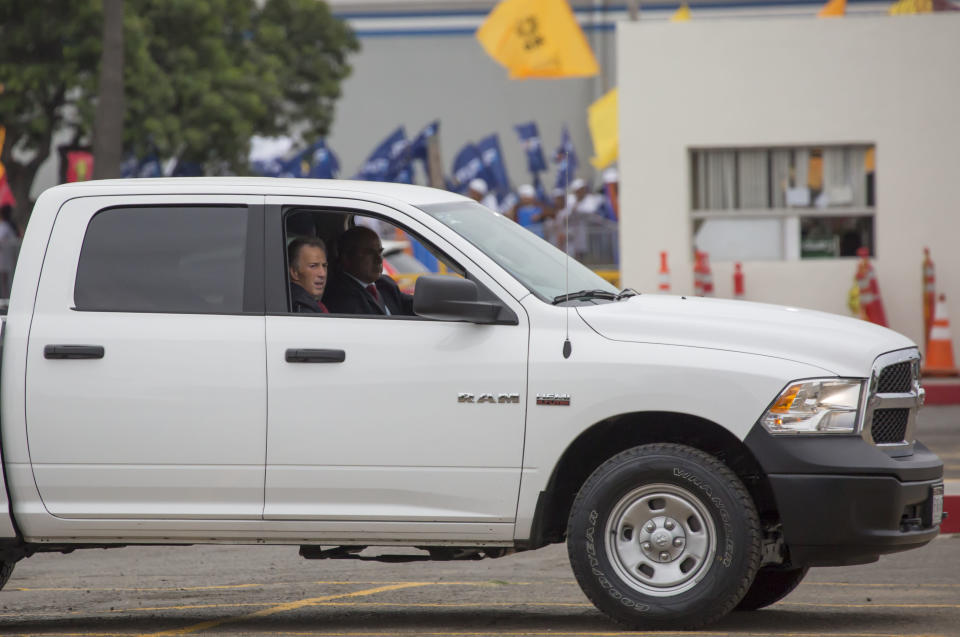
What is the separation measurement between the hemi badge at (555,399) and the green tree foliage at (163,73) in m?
24.0

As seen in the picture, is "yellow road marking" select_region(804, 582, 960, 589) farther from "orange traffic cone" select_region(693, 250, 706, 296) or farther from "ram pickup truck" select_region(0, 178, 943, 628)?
"orange traffic cone" select_region(693, 250, 706, 296)

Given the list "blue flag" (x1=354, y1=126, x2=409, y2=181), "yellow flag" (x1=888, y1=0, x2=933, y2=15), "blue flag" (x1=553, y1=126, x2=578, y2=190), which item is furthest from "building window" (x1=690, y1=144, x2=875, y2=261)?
"blue flag" (x1=354, y1=126, x2=409, y2=181)

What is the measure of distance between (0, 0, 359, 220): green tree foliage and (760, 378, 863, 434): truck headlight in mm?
24471

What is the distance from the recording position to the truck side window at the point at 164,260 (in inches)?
272

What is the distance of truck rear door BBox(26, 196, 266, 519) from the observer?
22.2ft

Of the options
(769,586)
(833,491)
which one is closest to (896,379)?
(833,491)

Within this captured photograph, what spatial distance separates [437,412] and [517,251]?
0.86 metres

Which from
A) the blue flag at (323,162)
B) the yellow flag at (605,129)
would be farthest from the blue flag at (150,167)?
the yellow flag at (605,129)

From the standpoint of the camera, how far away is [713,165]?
21.1 meters

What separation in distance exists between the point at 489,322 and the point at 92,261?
1.66 meters

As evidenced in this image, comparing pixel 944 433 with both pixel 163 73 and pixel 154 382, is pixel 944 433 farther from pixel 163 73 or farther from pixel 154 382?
pixel 163 73

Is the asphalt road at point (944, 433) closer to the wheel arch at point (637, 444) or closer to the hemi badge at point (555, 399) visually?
the wheel arch at point (637, 444)

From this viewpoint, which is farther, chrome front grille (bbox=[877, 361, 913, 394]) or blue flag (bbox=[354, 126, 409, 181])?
blue flag (bbox=[354, 126, 409, 181])

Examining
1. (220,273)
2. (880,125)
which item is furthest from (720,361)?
(880,125)
